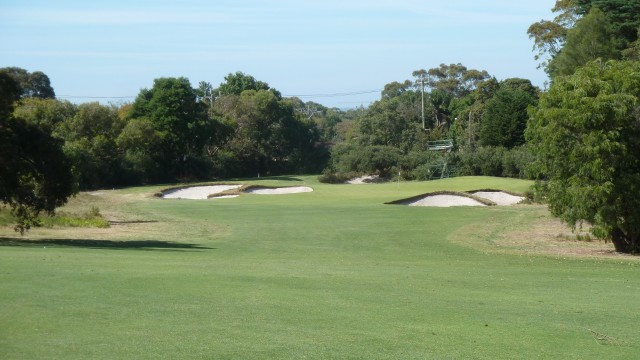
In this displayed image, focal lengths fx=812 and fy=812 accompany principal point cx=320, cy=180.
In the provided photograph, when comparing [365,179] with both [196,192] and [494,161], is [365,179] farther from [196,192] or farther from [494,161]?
[196,192]

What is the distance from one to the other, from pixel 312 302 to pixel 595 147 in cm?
1970

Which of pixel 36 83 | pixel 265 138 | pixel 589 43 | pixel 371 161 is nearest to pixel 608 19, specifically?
pixel 589 43

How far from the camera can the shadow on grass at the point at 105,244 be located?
31625 mm

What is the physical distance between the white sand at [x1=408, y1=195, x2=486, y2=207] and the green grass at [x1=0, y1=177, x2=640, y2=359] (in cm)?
2680

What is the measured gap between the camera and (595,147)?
1230 inches

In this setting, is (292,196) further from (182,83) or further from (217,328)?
(217,328)

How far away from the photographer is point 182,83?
→ 4016 inches

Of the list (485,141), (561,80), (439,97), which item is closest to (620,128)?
(561,80)

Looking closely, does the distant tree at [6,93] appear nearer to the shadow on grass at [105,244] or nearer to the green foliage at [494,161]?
the shadow on grass at [105,244]

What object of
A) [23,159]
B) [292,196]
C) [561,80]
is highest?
[561,80]

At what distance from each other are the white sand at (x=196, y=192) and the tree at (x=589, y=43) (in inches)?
1325

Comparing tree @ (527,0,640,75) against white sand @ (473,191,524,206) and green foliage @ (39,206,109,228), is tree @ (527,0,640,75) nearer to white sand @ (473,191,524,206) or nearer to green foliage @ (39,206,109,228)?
white sand @ (473,191,524,206)

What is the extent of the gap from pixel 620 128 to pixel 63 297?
957 inches

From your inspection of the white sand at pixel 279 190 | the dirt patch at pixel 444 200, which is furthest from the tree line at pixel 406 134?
the white sand at pixel 279 190
